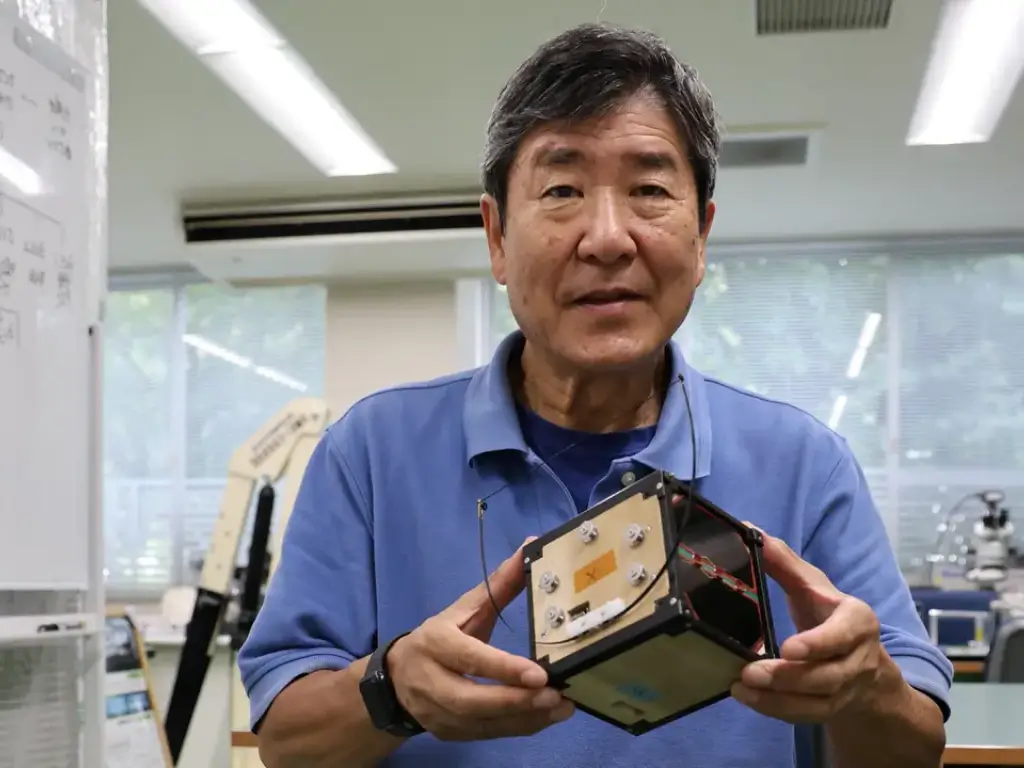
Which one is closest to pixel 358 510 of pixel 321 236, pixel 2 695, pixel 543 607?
pixel 543 607

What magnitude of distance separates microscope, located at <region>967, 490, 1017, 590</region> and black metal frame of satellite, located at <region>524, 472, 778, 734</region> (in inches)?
169

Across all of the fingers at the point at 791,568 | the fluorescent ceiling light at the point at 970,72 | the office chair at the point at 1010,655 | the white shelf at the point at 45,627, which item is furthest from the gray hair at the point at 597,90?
the office chair at the point at 1010,655

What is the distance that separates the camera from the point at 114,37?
10.6ft

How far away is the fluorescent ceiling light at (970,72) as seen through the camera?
122 inches

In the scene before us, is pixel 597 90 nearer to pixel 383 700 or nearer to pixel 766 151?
pixel 383 700

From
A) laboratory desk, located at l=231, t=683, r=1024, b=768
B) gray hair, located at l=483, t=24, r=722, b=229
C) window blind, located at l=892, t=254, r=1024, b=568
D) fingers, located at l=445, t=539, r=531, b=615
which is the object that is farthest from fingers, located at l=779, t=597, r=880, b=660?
window blind, located at l=892, t=254, r=1024, b=568

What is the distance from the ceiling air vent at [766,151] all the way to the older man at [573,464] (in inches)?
123

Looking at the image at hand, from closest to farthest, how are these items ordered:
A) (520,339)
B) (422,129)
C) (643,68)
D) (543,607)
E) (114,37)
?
1. (543,607)
2. (643,68)
3. (520,339)
4. (114,37)
5. (422,129)

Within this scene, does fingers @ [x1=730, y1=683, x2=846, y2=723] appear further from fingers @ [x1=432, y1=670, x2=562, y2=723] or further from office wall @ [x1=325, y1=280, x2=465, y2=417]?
office wall @ [x1=325, y1=280, x2=465, y2=417]

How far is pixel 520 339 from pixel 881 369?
16.0ft

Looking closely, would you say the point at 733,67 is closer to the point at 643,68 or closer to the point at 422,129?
the point at 422,129

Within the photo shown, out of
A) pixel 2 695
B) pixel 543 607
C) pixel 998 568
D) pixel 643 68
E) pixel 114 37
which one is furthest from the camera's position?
pixel 998 568

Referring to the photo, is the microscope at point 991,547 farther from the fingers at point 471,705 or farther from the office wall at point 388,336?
the fingers at point 471,705

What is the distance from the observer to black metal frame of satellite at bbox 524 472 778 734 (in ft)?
2.33
